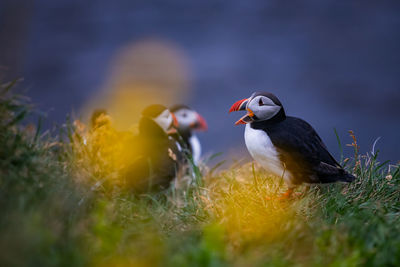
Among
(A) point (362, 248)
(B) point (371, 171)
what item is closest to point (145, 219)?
(A) point (362, 248)

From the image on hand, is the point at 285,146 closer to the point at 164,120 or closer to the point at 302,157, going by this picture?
the point at 302,157

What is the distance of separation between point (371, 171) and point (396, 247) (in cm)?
122

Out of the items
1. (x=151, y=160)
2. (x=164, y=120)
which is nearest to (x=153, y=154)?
(x=151, y=160)

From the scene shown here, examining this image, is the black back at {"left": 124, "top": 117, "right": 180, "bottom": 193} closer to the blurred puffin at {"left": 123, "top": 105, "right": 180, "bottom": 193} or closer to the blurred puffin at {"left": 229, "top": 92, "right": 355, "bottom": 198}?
the blurred puffin at {"left": 123, "top": 105, "right": 180, "bottom": 193}

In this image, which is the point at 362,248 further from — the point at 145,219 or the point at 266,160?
the point at 145,219

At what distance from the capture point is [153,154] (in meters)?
4.25

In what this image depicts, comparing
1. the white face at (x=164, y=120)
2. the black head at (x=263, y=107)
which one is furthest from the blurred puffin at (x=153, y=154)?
the black head at (x=263, y=107)

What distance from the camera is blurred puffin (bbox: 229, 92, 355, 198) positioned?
305cm

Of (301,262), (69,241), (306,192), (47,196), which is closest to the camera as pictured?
(69,241)

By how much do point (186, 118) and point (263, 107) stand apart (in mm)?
3910

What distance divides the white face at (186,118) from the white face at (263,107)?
12.2 feet

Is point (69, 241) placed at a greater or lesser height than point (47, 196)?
lesser

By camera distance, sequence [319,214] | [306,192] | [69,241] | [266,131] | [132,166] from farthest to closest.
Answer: [132,166] → [306,192] → [266,131] → [319,214] → [69,241]

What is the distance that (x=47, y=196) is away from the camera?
2.32 meters
